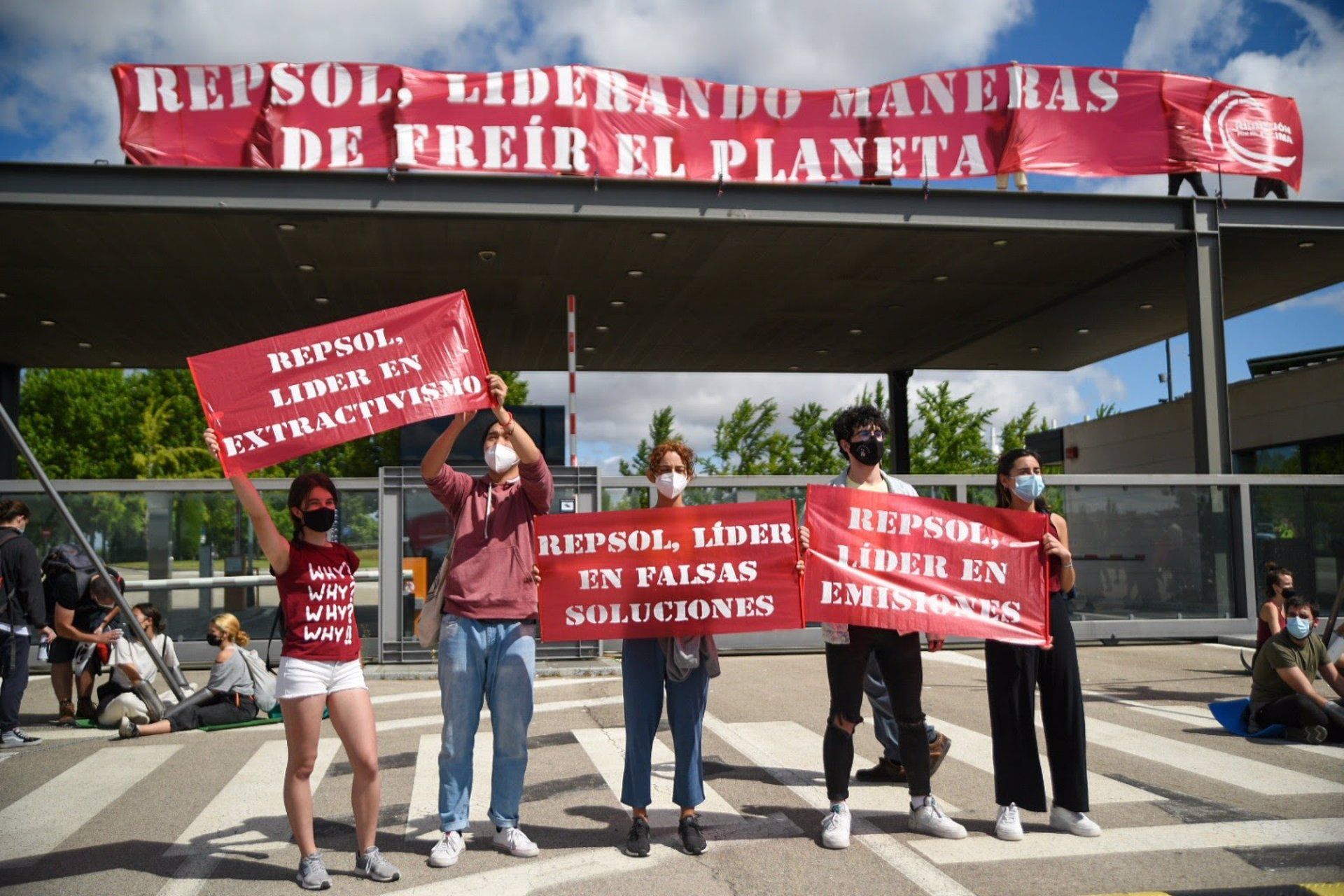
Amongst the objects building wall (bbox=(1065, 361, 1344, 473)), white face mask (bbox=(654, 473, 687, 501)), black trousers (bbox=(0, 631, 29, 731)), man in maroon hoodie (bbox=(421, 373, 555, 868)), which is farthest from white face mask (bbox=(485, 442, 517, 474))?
building wall (bbox=(1065, 361, 1344, 473))

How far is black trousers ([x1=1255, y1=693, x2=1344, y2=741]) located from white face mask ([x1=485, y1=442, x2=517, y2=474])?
6052 millimetres

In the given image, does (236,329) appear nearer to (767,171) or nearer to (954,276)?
(767,171)

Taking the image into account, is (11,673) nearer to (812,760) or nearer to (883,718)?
(812,760)

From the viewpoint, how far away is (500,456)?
5.46 m

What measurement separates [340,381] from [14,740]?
5.57 meters

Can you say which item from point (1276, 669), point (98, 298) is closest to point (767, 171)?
point (1276, 669)

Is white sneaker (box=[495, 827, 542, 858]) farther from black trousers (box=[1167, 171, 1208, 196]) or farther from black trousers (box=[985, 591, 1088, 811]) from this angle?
black trousers (box=[1167, 171, 1208, 196])

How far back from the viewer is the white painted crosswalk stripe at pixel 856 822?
4.66m

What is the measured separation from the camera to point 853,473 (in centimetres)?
585

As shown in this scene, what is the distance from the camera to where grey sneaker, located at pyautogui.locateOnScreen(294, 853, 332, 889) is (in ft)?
15.5

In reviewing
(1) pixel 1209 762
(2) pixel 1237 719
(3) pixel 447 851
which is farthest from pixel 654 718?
(2) pixel 1237 719

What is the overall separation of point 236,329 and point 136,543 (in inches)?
328

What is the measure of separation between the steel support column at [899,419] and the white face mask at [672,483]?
21.7 meters

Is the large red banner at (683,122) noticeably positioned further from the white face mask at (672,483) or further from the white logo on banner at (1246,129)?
the white face mask at (672,483)
